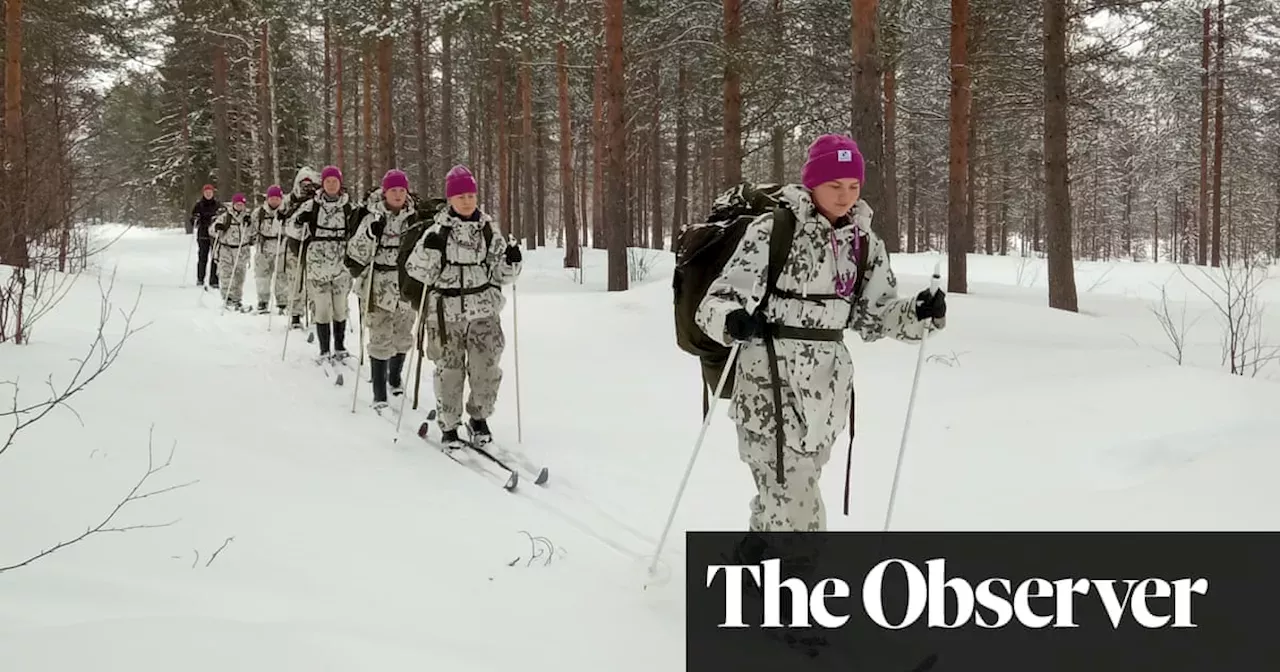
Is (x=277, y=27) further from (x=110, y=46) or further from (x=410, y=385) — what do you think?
(x=410, y=385)

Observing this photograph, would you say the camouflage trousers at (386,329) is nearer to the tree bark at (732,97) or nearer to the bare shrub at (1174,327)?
the tree bark at (732,97)

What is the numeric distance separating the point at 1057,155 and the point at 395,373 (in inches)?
372

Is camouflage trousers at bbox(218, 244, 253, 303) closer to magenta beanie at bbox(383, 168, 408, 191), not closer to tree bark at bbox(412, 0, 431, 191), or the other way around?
tree bark at bbox(412, 0, 431, 191)

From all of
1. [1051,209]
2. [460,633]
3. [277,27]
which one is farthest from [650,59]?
[277,27]

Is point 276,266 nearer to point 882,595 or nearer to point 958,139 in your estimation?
point 882,595

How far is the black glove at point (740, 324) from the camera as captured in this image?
10.6ft

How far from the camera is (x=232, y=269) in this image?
14570 millimetres

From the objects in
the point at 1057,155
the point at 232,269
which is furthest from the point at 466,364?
the point at 232,269

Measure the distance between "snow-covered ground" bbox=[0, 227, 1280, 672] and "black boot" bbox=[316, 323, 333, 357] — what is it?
373 mm

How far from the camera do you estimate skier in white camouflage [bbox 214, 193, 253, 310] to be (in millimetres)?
14016

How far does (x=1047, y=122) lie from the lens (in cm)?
1152

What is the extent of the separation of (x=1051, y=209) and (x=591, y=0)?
9.64 m

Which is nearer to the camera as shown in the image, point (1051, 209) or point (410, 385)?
point (410, 385)

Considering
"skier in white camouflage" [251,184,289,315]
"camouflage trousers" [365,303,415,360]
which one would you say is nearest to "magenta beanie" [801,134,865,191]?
"camouflage trousers" [365,303,415,360]
